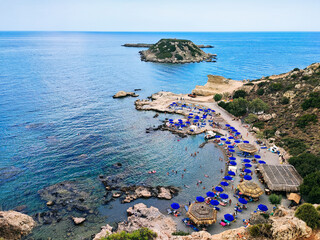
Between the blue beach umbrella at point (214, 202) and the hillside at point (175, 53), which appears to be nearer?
the blue beach umbrella at point (214, 202)

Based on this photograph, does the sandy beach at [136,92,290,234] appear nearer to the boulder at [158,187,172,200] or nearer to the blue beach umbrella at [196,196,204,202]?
the blue beach umbrella at [196,196,204,202]

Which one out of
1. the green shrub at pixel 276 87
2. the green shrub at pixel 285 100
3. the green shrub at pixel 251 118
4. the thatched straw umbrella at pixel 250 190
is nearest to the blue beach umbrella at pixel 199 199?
the thatched straw umbrella at pixel 250 190

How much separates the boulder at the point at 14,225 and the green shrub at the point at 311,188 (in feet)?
133

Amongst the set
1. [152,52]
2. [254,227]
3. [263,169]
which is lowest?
[263,169]

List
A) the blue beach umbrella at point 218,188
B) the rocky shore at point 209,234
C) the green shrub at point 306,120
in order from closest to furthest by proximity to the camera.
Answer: the rocky shore at point 209,234 < the blue beach umbrella at point 218,188 < the green shrub at point 306,120

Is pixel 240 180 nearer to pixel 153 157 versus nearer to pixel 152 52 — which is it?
pixel 153 157

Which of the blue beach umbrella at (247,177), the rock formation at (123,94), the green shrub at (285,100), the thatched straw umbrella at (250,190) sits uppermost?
the green shrub at (285,100)

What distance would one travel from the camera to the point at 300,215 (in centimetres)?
2462

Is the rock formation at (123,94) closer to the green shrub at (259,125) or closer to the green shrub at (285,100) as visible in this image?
the green shrub at (259,125)

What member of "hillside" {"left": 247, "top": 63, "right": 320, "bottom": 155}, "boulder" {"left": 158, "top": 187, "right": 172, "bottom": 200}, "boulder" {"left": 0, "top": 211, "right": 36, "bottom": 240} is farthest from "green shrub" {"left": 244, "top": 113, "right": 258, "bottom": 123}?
"boulder" {"left": 0, "top": 211, "right": 36, "bottom": 240}

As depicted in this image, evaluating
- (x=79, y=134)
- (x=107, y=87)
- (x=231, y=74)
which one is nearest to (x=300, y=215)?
(x=79, y=134)

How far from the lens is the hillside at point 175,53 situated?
18000 centimetres

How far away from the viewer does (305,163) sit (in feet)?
128

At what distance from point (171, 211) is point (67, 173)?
22306 mm
